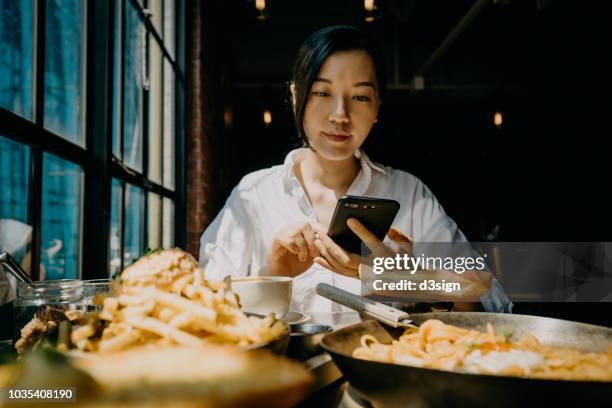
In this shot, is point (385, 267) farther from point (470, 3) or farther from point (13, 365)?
point (470, 3)

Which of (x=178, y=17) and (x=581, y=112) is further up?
(x=178, y=17)

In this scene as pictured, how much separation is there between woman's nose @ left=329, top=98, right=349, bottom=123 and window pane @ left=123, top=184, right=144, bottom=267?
144 cm

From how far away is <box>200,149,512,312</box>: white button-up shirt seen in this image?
5.45 ft

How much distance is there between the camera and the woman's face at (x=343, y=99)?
5.19ft

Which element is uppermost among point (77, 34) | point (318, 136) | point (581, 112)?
point (581, 112)

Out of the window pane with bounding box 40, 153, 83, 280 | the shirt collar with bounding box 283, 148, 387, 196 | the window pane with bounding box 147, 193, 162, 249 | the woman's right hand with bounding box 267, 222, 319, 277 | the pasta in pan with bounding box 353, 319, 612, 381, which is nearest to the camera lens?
the pasta in pan with bounding box 353, 319, 612, 381

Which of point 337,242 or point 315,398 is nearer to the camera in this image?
point 315,398

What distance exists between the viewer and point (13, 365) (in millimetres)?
384

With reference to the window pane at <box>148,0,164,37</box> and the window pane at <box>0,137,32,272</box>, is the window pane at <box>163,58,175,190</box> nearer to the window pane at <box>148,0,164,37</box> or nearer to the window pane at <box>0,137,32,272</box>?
the window pane at <box>148,0,164,37</box>

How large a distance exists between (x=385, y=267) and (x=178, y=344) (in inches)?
27.7

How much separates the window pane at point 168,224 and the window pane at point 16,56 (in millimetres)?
2242

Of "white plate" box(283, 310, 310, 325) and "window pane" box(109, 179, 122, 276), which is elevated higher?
"window pane" box(109, 179, 122, 276)

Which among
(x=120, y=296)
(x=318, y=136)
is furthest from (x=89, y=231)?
(x=120, y=296)

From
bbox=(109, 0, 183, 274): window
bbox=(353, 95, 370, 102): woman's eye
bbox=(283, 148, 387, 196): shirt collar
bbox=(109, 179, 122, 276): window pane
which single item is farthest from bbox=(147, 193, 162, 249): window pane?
bbox=(353, 95, 370, 102): woman's eye
